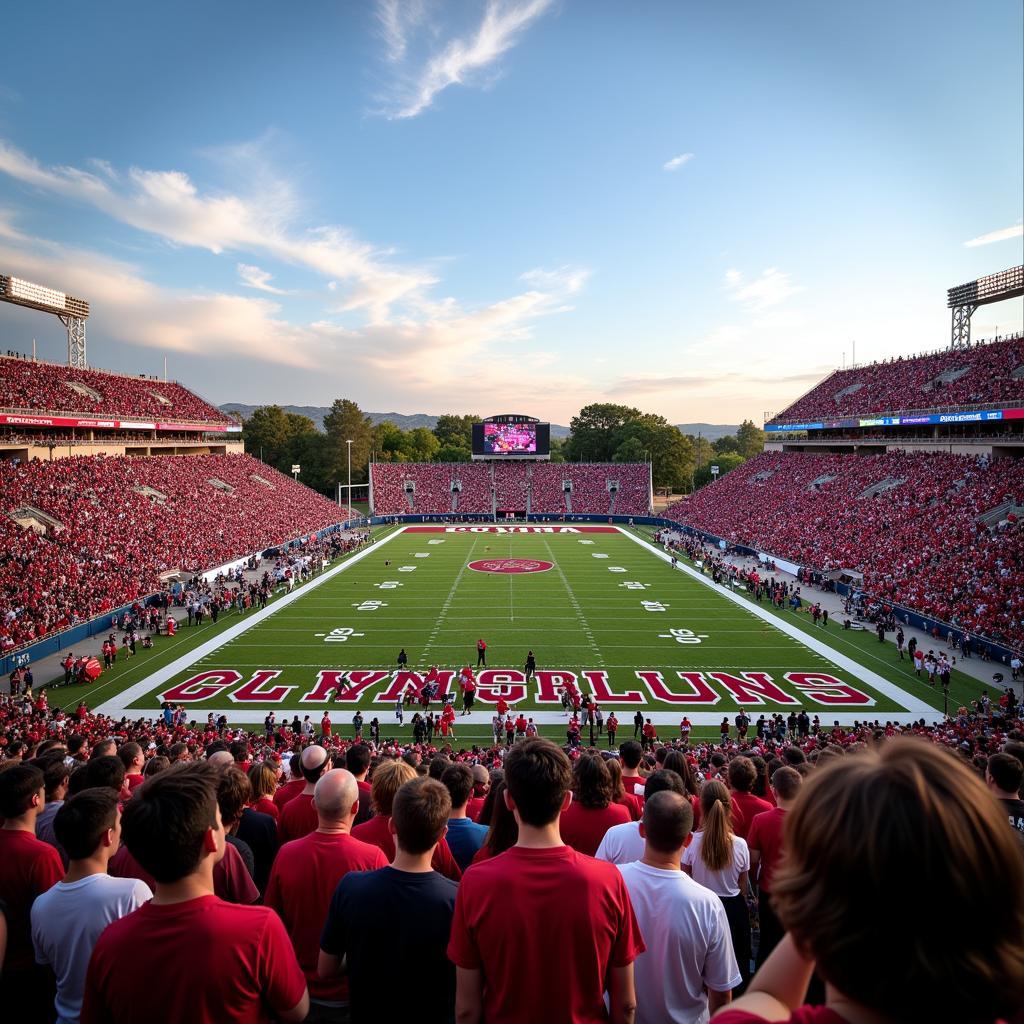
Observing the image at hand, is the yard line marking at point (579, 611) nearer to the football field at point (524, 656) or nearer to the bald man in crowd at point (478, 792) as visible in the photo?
the football field at point (524, 656)

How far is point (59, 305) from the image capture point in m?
53.4

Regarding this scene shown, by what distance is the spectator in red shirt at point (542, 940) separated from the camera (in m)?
2.73

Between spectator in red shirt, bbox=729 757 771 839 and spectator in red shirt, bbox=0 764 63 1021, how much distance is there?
5.31 metres

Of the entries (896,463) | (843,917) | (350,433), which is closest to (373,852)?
(843,917)

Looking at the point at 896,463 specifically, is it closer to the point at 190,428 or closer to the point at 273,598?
the point at 273,598

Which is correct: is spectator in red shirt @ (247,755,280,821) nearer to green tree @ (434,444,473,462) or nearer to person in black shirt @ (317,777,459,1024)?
person in black shirt @ (317,777,459,1024)

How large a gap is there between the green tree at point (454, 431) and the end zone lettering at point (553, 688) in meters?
91.6

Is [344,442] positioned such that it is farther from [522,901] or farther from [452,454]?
[522,901]

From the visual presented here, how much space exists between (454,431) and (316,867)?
12458cm

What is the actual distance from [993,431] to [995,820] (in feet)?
165

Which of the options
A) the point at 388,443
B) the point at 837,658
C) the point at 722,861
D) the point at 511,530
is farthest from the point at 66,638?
the point at 388,443

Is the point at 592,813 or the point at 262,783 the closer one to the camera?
the point at 592,813

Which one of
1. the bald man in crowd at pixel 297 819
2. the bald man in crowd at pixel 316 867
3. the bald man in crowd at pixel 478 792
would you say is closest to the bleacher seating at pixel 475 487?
the bald man in crowd at pixel 478 792

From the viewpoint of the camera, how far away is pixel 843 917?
1.37 metres
